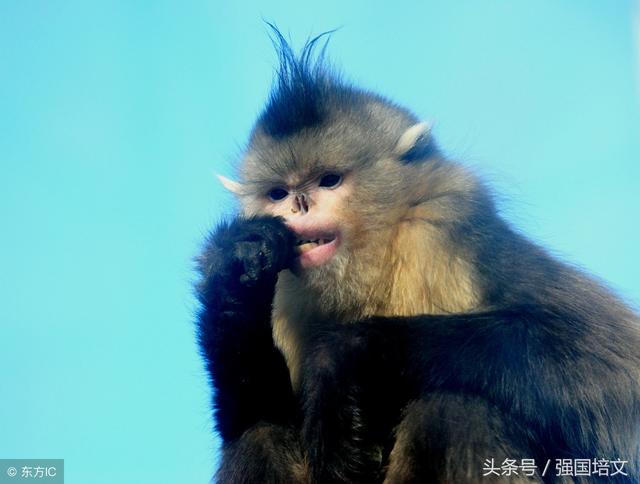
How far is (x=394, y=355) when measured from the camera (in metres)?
4.19

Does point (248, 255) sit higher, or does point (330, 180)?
point (330, 180)

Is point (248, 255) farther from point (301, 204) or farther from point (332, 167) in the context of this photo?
point (332, 167)

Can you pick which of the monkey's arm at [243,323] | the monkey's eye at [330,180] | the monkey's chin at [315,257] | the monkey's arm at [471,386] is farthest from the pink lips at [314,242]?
the monkey's arm at [471,386]

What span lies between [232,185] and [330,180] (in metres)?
0.71

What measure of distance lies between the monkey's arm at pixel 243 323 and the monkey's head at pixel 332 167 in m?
0.31

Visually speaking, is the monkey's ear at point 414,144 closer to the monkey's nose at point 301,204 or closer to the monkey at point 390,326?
the monkey at point 390,326

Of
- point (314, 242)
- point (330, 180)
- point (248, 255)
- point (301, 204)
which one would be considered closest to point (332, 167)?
point (330, 180)

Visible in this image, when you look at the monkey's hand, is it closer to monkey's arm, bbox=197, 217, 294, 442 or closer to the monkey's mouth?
monkey's arm, bbox=197, 217, 294, 442

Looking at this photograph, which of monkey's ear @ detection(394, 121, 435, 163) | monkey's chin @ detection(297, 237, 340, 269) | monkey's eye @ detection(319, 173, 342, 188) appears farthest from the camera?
monkey's ear @ detection(394, 121, 435, 163)

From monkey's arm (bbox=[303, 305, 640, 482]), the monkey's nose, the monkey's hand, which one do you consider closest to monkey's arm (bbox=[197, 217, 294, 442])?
the monkey's hand

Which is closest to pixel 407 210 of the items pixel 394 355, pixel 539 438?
pixel 394 355

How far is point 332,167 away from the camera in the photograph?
16.6 ft

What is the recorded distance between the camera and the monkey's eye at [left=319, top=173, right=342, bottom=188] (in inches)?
199

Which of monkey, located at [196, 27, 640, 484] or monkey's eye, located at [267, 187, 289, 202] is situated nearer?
monkey, located at [196, 27, 640, 484]
